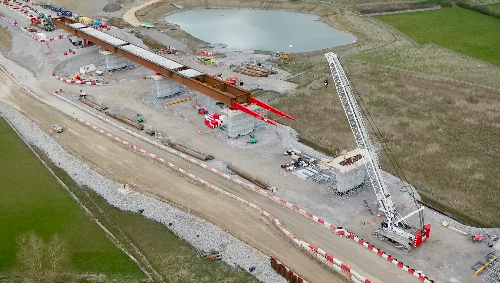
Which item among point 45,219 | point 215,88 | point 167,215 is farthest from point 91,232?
point 215,88

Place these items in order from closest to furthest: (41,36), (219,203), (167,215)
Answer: (167,215) → (219,203) → (41,36)

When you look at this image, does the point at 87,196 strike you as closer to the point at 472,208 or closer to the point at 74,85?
the point at 74,85

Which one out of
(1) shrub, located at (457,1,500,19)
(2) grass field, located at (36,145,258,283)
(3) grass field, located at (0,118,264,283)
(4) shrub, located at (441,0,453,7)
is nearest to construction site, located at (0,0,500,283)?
(2) grass field, located at (36,145,258,283)

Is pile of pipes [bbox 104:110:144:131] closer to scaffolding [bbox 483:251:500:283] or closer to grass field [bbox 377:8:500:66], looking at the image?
scaffolding [bbox 483:251:500:283]

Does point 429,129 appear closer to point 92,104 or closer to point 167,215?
point 167,215

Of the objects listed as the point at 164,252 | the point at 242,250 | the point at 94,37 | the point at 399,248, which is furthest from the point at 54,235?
the point at 94,37

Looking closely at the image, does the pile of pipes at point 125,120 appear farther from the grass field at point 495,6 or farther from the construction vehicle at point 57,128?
the grass field at point 495,6
